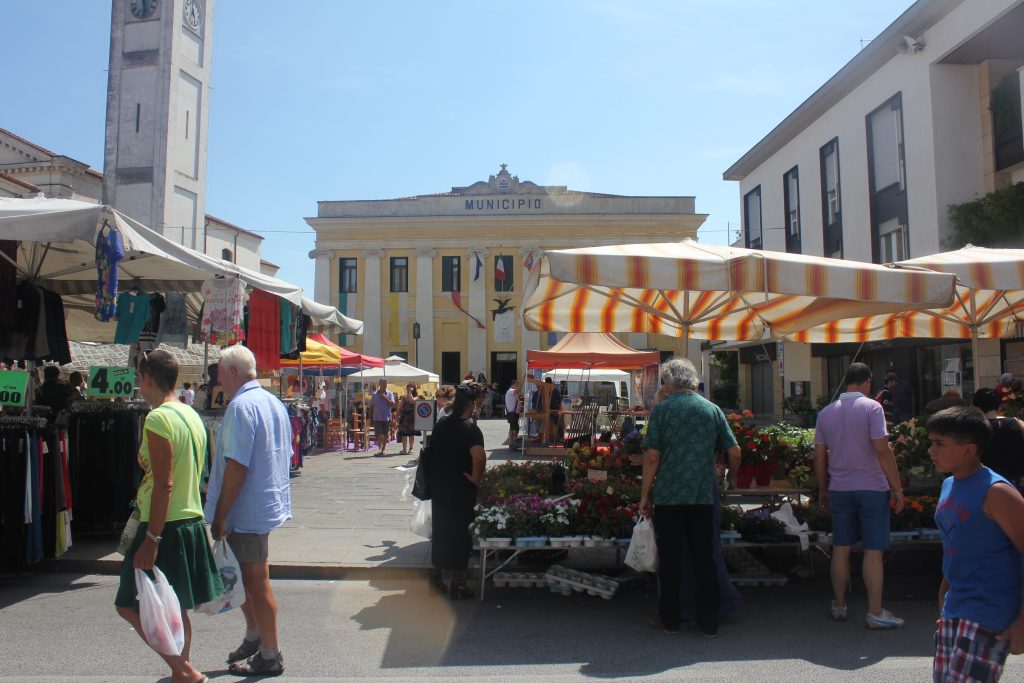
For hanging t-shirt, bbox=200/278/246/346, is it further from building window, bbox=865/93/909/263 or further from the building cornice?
building window, bbox=865/93/909/263

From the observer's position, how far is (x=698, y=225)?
Answer: 41375 mm

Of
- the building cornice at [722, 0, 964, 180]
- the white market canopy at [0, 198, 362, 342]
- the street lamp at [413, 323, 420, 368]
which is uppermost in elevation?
the building cornice at [722, 0, 964, 180]

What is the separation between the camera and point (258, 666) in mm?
4352

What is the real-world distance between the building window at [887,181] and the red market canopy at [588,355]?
9.34 m

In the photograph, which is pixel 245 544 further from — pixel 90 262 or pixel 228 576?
pixel 90 262

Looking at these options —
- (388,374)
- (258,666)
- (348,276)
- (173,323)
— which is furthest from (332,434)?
(348,276)

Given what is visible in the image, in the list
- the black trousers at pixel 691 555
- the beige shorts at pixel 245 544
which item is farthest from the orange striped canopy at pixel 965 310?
the beige shorts at pixel 245 544

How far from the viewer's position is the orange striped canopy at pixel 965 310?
6.42m

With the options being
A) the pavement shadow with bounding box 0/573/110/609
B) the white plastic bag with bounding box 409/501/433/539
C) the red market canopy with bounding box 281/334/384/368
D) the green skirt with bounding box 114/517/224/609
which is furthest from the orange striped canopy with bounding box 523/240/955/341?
the red market canopy with bounding box 281/334/384/368

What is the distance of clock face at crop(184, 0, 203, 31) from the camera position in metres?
26.1

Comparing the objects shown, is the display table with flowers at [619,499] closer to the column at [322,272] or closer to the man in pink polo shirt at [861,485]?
the man in pink polo shirt at [861,485]

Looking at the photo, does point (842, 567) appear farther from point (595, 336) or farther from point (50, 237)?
point (595, 336)

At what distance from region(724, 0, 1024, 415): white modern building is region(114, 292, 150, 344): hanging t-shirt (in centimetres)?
1391

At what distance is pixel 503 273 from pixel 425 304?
15.0 feet
